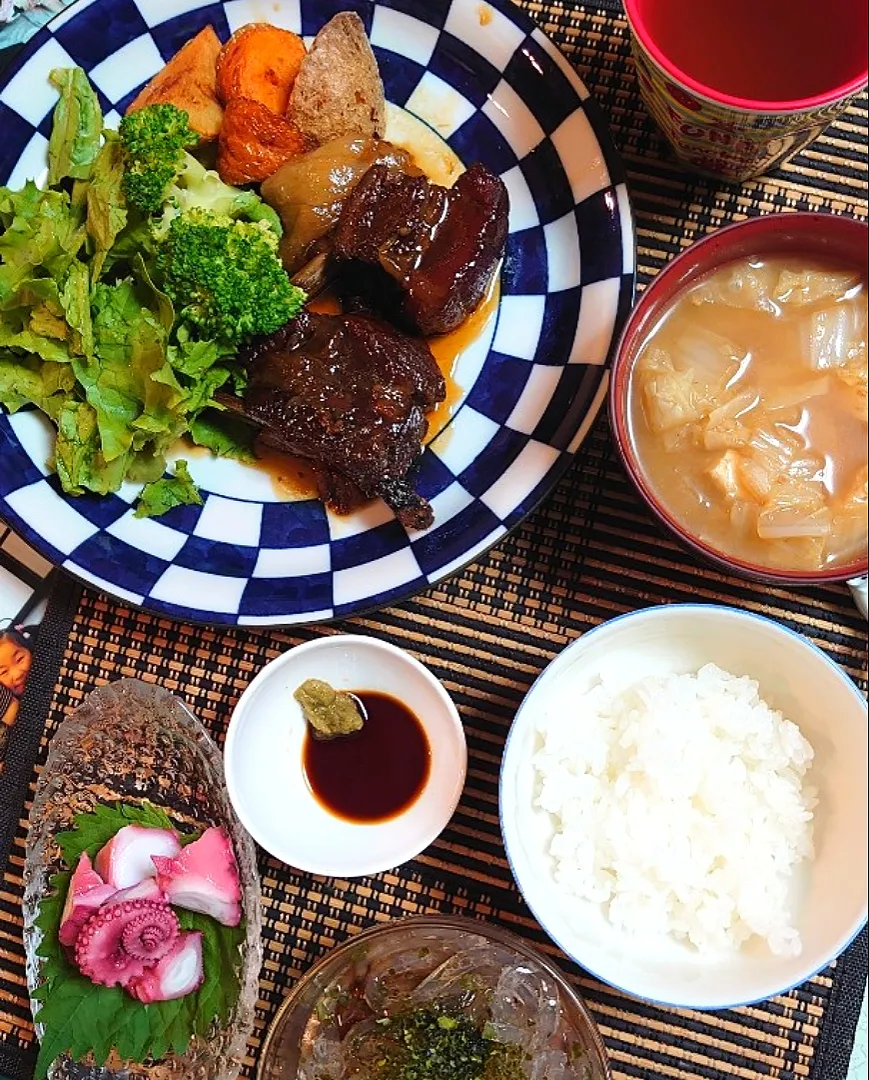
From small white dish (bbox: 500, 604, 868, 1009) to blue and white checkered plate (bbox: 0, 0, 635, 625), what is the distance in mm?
435

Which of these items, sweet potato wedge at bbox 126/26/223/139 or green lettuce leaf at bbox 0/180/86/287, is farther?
sweet potato wedge at bbox 126/26/223/139

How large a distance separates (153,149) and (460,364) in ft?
3.10

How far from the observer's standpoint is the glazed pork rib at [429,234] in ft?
8.68

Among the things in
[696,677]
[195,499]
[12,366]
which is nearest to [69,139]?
[12,366]

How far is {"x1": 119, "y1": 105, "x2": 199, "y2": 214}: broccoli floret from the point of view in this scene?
8.42ft

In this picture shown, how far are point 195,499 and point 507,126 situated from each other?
130 centimetres

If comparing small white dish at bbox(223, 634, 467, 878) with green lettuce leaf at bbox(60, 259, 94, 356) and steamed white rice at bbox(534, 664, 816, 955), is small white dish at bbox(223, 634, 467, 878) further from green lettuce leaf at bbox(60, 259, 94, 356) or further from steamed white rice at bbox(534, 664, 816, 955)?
green lettuce leaf at bbox(60, 259, 94, 356)

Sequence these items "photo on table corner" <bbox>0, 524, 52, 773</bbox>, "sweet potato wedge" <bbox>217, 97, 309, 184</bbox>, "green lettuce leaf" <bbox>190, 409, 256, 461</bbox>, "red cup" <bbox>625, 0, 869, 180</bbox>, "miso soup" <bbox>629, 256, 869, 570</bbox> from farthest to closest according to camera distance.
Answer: "photo on table corner" <bbox>0, 524, 52, 773</bbox>, "green lettuce leaf" <bbox>190, 409, 256, 461</bbox>, "sweet potato wedge" <bbox>217, 97, 309, 184</bbox>, "red cup" <bbox>625, 0, 869, 180</bbox>, "miso soup" <bbox>629, 256, 869, 570</bbox>

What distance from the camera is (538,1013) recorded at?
2.62 meters

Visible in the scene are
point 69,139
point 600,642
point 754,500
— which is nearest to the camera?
point 754,500

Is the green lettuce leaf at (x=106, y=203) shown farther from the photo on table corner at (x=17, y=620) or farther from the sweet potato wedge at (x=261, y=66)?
the photo on table corner at (x=17, y=620)

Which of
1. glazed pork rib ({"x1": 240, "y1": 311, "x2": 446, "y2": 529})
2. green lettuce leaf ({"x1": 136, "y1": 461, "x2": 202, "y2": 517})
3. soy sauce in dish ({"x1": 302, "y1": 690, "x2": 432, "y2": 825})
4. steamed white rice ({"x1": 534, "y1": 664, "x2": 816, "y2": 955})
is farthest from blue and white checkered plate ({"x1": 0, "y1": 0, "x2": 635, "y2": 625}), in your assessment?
steamed white rice ({"x1": 534, "y1": 664, "x2": 816, "y2": 955})

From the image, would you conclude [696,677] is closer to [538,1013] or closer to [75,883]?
[538,1013]

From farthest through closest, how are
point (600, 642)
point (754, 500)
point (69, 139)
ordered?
1. point (69, 139)
2. point (600, 642)
3. point (754, 500)
